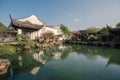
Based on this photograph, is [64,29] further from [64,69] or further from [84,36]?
[64,69]

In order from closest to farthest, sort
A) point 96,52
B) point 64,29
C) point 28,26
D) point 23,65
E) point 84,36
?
point 23,65
point 96,52
point 28,26
point 84,36
point 64,29

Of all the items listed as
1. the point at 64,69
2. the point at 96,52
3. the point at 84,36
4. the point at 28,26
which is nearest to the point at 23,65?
the point at 64,69

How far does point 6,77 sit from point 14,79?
571 mm

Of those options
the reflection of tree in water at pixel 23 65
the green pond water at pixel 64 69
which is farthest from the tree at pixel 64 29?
the reflection of tree in water at pixel 23 65

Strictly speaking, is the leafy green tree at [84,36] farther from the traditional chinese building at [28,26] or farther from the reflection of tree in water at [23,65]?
the reflection of tree in water at [23,65]

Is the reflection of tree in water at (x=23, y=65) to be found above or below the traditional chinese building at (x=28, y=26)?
below

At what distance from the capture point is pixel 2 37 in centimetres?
1738

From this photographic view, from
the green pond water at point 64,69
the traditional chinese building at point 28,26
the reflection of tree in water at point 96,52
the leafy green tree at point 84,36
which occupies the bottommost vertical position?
the green pond water at point 64,69

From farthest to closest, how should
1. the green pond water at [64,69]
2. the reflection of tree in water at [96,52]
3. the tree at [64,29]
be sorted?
the tree at [64,29] < the reflection of tree in water at [96,52] < the green pond water at [64,69]

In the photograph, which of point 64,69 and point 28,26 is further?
point 28,26

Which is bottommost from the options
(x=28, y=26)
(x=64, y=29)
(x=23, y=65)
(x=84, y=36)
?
(x=23, y=65)

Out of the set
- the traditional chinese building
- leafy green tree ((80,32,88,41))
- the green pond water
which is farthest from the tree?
the green pond water

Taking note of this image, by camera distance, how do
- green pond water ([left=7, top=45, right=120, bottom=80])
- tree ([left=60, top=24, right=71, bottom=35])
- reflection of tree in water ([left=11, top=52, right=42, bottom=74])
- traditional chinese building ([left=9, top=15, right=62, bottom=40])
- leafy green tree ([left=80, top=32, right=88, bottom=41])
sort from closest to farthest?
green pond water ([left=7, top=45, right=120, bottom=80]) → reflection of tree in water ([left=11, top=52, right=42, bottom=74]) → traditional chinese building ([left=9, top=15, right=62, bottom=40]) → leafy green tree ([left=80, top=32, right=88, bottom=41]) → tree ([left=60, top=24, right=71, bottom=35])

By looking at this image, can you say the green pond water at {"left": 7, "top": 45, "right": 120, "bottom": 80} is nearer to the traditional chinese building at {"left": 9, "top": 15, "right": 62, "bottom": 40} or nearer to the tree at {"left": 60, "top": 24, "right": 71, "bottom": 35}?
the traditional chinese building at {"left": 9, "top": 15, "right": 62, "bottom": 40}
